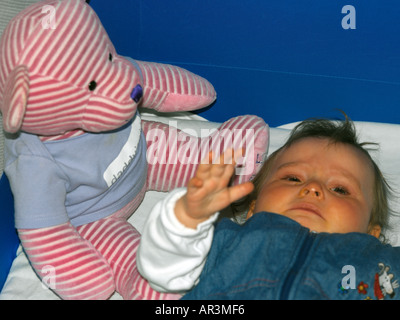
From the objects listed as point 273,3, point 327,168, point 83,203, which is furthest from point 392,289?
point 273,3

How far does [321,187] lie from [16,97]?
530 millimetres

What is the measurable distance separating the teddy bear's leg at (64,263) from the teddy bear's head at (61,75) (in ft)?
0.55

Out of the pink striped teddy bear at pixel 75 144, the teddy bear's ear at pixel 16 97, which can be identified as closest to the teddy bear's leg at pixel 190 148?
the pink striped teddy bear at pixel 75 144

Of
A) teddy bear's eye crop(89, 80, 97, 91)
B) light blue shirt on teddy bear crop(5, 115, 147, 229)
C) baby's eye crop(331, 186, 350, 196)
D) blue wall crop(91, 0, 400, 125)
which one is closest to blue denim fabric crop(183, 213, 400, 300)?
baby's eye crop(331, 186, 350, 196)

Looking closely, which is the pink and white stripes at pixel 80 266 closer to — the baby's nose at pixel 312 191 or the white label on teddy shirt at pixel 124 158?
the white label on teddy shirt at pixel 124 158

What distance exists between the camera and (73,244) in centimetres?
92

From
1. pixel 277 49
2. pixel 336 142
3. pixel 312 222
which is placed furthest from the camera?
pixel 277 49

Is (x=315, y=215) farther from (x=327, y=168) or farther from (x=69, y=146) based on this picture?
(x=69, y=146)

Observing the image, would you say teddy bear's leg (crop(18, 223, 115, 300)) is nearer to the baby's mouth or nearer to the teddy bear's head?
the teddy bear's head

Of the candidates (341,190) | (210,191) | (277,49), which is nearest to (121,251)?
(210,191)

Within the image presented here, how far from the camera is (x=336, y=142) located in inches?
42.3

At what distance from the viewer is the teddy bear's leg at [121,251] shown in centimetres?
93

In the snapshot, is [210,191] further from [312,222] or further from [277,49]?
[277,49]

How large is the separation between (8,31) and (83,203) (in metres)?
0.32
